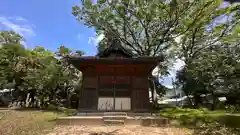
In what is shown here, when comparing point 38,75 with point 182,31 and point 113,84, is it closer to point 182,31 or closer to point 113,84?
point 113,84

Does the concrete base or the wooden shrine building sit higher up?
the wooden shrine building

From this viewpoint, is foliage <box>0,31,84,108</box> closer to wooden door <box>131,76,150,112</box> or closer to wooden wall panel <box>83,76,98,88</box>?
wooden wall panel <box>83,76,98,88</box>

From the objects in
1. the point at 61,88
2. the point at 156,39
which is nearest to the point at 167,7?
the point at 156,39

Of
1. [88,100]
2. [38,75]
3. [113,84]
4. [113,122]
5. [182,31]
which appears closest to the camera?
[113,122]

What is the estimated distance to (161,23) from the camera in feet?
56.5

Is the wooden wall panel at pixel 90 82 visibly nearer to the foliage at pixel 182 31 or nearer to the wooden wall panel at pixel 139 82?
the wooden wall panel at pixel 139 82

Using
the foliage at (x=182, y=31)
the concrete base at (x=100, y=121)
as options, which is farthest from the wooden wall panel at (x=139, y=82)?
the foliage at (x=182, y=31)

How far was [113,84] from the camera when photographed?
1086 centimetres

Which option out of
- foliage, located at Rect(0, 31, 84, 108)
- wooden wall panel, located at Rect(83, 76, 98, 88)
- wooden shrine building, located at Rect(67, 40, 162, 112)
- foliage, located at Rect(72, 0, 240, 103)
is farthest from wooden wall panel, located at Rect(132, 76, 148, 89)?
foliage, located at Rect(0, 31, 84, 108)

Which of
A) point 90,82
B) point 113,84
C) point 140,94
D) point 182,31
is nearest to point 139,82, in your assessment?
point 140,94

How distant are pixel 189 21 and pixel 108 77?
9.33 metres

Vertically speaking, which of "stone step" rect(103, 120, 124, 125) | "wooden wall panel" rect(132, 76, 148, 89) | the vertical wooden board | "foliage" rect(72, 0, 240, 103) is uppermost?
"foliage" rect(72, 0, 240, 103)

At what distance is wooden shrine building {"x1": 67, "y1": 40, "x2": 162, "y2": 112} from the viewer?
1037 cm

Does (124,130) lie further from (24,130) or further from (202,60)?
(202,60)
